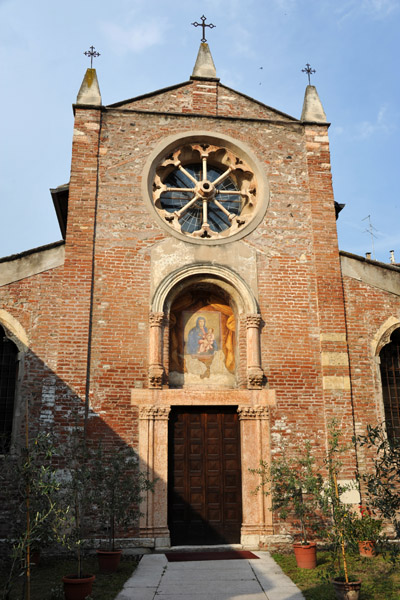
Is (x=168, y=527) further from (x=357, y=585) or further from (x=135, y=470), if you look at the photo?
(x=357, y=585)

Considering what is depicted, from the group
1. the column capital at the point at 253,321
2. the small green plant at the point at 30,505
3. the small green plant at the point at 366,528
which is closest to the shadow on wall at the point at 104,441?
the small green plant at the point at 30,505

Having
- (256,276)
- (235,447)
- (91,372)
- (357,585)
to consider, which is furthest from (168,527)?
(256,276)

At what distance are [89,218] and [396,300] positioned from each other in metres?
7.20

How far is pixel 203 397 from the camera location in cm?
1130

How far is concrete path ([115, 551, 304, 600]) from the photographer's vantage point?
7605 mm

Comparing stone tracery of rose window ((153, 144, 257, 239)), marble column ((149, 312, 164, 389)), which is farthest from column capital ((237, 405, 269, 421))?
stone tracery of rose window ((153, 144, 257, 239))

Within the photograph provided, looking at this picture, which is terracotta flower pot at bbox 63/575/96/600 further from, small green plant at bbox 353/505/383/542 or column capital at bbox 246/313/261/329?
column capital at bbox 246/313/261/329

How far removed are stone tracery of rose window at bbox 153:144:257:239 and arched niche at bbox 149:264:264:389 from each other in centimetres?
116

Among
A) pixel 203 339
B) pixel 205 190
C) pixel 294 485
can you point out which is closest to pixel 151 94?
pixel 205 190

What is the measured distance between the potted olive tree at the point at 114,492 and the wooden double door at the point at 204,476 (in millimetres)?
962

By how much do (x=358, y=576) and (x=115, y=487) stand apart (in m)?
4.32

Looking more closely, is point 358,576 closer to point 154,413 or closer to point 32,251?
point 154,413

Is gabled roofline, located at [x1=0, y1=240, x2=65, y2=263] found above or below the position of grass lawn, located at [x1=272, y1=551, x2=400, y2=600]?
above

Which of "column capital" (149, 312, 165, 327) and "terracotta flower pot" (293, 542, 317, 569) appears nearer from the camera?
"terracotta flower pot" (293, 542, 317, 569)
